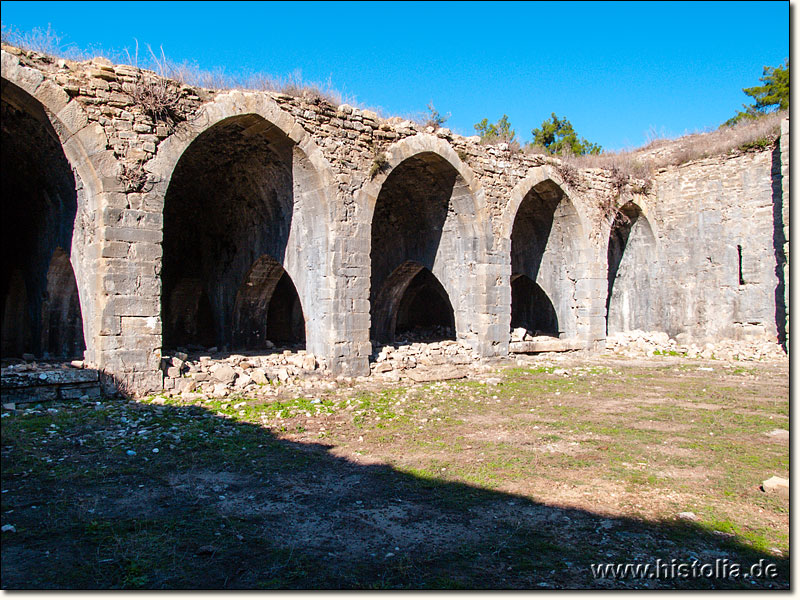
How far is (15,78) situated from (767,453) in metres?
8.66

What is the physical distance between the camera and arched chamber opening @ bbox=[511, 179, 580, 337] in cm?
1372

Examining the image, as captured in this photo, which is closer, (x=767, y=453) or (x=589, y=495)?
(x=589, y=495)

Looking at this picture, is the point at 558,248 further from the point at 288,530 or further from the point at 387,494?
the point at 288,530

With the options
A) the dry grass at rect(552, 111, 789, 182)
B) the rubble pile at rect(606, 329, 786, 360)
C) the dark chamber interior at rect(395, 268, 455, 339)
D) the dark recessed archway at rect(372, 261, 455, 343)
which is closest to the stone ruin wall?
the dry grass at rect(552, 111, 789, 182)

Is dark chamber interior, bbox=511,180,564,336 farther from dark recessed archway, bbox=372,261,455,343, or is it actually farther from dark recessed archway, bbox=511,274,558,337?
dark recessed archway, bbox=372,261,455,343

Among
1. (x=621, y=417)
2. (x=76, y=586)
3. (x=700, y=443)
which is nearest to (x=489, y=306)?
(x=621, y=417)

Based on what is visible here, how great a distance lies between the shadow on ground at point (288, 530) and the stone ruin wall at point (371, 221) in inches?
125

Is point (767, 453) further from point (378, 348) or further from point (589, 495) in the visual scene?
point (378, 348)

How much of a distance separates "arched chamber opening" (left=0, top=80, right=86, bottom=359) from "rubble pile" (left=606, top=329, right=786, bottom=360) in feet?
37.5

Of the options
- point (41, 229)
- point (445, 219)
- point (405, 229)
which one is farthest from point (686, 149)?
point (41, 229)

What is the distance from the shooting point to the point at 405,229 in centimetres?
1295

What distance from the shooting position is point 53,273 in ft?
35.3

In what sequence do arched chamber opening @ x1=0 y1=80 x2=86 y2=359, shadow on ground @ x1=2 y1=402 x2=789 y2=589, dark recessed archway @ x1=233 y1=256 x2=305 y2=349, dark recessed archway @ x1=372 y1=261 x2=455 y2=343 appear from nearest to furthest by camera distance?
shadow on ground @ x1=2 y1=402 x2=789 y2=589, arched chamber opening @ x1=0 y1=80 x2=86 y2=359, dark recessed archway @ x1=233 y1=256 x2=305 y2=349, dark recessed archway @ x1=372 y1=261 x2=455 y2=343

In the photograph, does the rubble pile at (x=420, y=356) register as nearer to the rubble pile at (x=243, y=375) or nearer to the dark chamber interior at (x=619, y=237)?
the rubble pile at (x=243, y=375)
